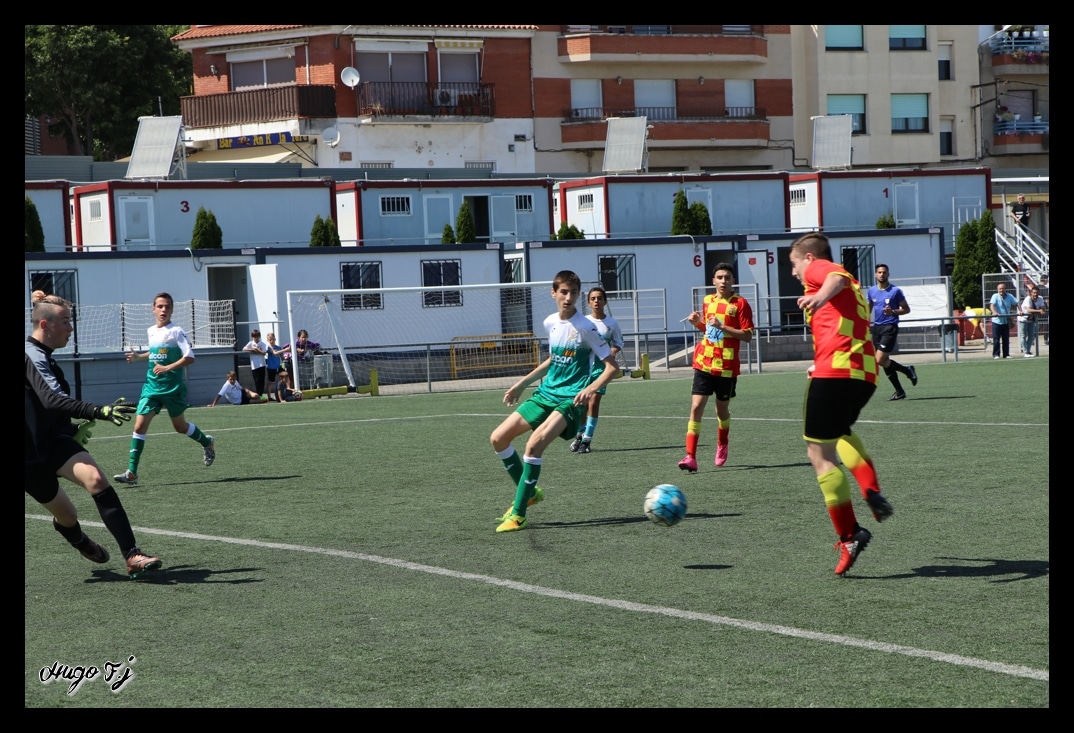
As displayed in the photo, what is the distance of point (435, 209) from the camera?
139 feet

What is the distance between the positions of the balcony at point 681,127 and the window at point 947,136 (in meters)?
8.77

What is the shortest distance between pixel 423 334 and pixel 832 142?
803 inches

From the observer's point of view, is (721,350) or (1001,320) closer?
(721,350)

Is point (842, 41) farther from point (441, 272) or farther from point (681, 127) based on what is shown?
point (441, 272)

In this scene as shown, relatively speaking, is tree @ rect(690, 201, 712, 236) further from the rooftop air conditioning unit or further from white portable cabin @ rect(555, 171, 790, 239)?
the rooftop air conditioning unit

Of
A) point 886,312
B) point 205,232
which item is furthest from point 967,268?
point 886,312

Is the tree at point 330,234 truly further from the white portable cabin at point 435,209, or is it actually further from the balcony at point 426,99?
the balcony at point 426,99

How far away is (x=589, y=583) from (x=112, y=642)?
8.64 feet

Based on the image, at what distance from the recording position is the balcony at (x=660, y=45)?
55031mm

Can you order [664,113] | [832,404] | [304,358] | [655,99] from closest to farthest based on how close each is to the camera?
[832,404] → [304,358] → [664,113] → [655,99]

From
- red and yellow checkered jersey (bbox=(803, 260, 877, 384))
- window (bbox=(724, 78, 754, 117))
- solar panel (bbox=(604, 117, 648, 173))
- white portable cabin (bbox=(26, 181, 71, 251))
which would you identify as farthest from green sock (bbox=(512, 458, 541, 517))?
window (bbox=(724, 78, 754, 117))
